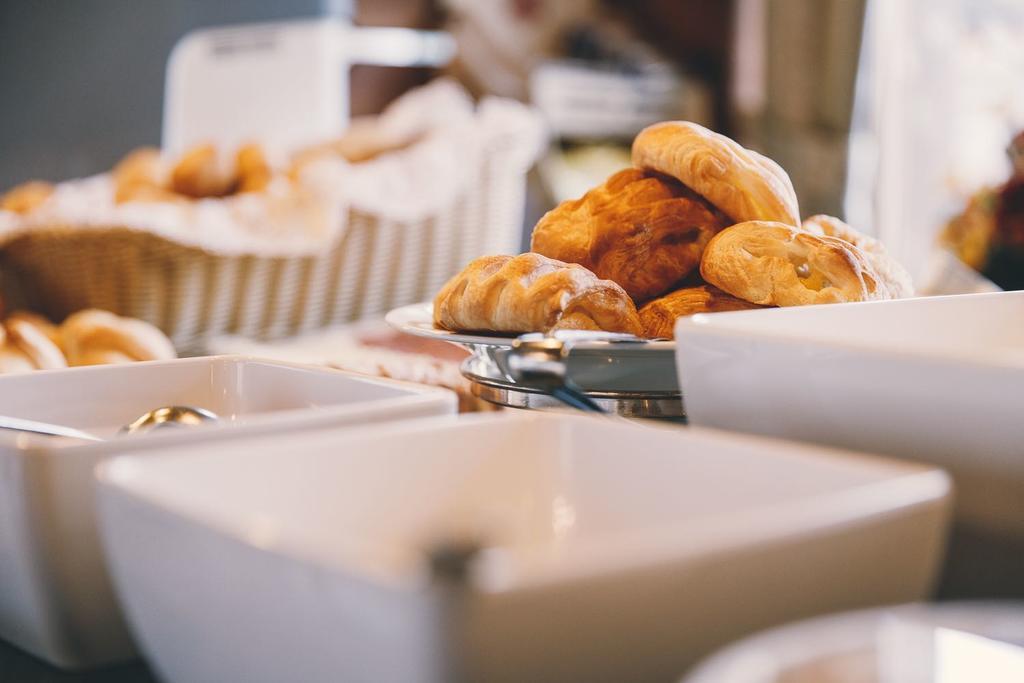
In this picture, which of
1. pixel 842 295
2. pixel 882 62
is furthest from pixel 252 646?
pixel 882 62

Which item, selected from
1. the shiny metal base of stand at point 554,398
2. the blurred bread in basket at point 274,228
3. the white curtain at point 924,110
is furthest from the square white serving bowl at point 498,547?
the white curtain at point 924,110

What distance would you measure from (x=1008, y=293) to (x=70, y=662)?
1.36 feet

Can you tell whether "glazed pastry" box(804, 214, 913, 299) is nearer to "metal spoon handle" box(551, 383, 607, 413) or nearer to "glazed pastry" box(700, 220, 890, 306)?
"glazed pastry" box(700, 220, 890, 306)

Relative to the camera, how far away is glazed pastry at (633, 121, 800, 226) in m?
0.57

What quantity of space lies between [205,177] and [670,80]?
96.0 inches

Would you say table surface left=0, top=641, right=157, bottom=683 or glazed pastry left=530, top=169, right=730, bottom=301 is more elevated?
glazed pastry left=530, top=169, right=730, bottom=301

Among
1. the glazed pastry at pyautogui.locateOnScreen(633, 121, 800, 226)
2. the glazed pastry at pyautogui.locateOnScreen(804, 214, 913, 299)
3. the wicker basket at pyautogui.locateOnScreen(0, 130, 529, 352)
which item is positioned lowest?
the wicker basket at pyautogui.locateOnScreen(0, 130, 529, 352)

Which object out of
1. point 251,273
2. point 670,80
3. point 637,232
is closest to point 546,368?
point 637,232

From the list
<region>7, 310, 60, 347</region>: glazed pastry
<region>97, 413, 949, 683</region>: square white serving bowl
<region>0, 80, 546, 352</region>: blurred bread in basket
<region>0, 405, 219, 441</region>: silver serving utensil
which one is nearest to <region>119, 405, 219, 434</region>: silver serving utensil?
<region>0, 405, 219, 441</region>: silver serving utensil

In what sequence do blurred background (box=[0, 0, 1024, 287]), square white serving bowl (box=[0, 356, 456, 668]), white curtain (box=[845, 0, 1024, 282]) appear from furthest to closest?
white curtain (box=[845, 0, 1024, 282]) → blurred background (box=[0, 0, 1024, 287]) → square white serving bowl (box=[0, 356, 456, 668])

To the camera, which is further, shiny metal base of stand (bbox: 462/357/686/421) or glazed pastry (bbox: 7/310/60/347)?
glazed pastry (bbox: 7/310/60/347)

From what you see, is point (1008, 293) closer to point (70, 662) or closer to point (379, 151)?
point (70, 662)

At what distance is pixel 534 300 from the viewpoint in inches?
21.4

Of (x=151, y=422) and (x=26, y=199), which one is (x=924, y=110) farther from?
(x=151, y=422)
